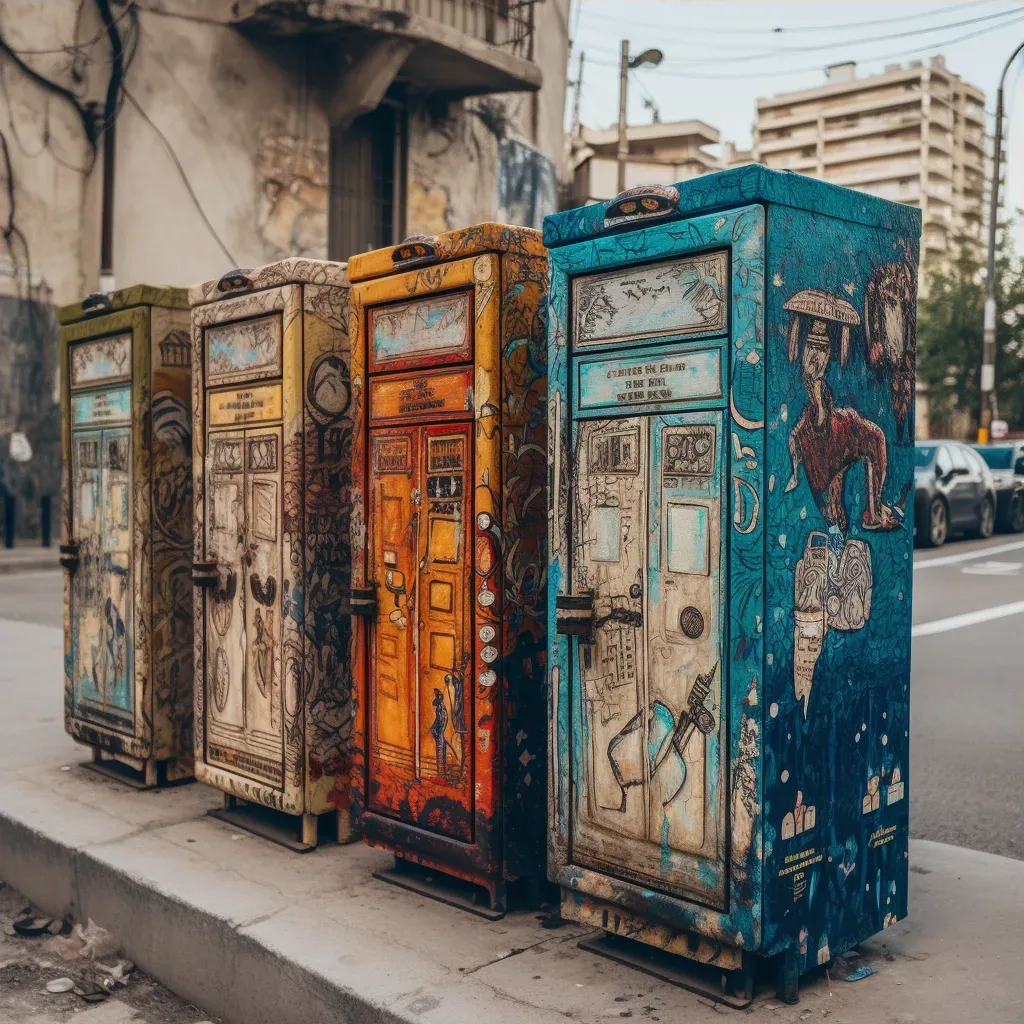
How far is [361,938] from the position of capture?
310cm

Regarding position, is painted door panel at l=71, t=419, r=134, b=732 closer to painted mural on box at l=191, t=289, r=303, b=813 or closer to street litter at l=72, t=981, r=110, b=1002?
painted mural on box at l=191, t=289, r=303, b=813

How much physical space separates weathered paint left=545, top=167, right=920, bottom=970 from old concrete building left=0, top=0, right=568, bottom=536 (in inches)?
512

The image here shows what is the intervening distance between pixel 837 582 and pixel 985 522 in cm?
1613

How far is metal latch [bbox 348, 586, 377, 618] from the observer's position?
3568 mm

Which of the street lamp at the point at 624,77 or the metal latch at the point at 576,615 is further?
the street lamp at the point at 624,77

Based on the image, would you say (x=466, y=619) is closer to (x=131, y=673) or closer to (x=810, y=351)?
(x=810, y=351)

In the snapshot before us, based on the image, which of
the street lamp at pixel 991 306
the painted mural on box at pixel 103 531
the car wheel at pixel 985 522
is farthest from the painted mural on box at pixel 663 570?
the street lamp at pixel 991 306

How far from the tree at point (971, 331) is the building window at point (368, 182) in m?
21.9

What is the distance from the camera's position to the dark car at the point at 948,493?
52.1 feet

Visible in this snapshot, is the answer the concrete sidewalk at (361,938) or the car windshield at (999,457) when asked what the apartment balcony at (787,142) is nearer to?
the car windshield at (999,457)

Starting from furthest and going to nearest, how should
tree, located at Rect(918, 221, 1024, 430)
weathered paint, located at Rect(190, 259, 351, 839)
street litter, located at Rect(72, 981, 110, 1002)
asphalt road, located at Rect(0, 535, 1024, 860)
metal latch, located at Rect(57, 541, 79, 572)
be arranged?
Result: tree, located at Rect(918, 221, 1024, 430) → metal latch, located at Rect(57, 541, 79, 572) → asphalt road, located at Rect(0, 535, 1024, 860) → weathered paint, located at Rect(190, 259, 351, 839) → street litter, located at Rect(72, 981, 110, 1002)

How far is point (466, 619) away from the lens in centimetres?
328

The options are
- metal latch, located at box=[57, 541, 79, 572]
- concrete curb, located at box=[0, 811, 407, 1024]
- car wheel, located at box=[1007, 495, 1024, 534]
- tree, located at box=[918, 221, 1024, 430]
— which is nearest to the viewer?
concrete curb, located at box=[0, 811, 407, 1024]

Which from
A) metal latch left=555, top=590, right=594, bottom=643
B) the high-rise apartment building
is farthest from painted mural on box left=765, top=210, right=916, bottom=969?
the high-rise apartment building
